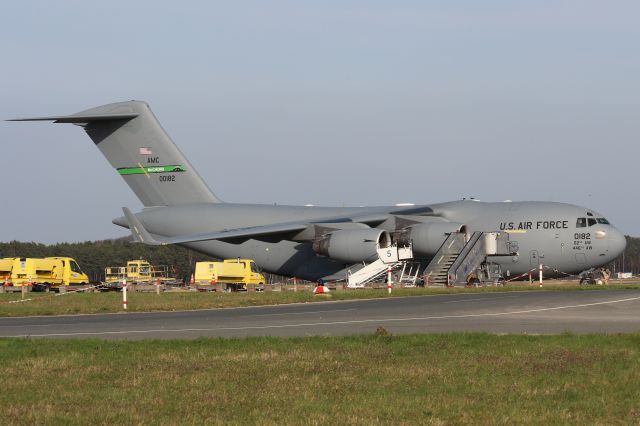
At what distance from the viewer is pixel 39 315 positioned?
2712cm

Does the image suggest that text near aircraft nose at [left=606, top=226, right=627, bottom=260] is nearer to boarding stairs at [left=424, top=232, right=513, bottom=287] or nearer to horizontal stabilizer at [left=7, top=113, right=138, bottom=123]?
boarding stairs at [left=424, top=232, right=513, bottom=287]

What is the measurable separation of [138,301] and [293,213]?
17.7m

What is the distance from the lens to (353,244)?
4350cm

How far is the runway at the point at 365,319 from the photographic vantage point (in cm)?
1925

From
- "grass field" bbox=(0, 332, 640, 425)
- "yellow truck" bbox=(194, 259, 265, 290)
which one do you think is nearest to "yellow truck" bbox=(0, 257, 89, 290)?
"yellow truck" bbox=(194, 259, 265, 290)

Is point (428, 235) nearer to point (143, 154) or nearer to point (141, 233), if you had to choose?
point (141, 233)

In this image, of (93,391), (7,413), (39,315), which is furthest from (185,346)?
(39,315)

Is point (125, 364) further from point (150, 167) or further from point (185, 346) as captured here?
point (150, 167)

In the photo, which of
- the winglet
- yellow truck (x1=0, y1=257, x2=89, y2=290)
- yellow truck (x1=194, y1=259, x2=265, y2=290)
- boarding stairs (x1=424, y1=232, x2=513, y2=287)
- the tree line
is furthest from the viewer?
the tree line

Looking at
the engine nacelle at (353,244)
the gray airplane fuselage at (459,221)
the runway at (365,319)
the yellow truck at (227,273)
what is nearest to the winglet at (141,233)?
the gray airplane fuselage at (459,221)

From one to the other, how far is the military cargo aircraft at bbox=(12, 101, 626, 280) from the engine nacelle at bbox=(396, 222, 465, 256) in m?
0.04

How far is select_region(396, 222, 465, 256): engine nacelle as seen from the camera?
144 feet

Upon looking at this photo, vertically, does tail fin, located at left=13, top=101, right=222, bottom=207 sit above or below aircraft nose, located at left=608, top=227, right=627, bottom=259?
above

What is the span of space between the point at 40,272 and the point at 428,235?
2214 cm
